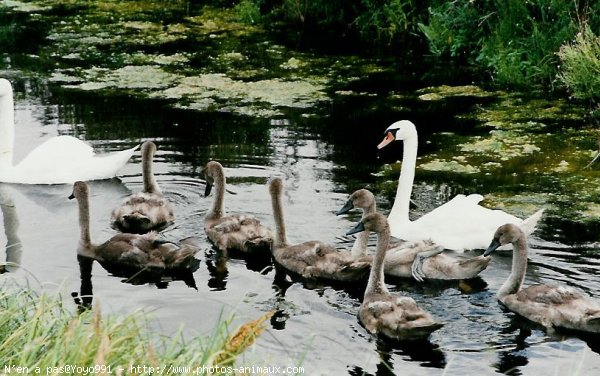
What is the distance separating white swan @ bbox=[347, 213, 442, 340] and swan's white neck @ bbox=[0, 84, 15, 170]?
4848mm

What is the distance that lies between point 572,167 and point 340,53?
6595mm

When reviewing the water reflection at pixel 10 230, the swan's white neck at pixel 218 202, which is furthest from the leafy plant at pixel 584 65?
the water reflection at pixel 10 230

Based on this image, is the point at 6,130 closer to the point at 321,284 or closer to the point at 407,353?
the point at 321,284

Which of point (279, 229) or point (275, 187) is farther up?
point (275, 187)

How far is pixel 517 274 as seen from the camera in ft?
24.2

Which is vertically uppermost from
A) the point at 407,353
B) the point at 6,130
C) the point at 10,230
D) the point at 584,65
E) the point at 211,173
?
the point at 584,65

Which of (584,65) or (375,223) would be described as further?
(584,65)

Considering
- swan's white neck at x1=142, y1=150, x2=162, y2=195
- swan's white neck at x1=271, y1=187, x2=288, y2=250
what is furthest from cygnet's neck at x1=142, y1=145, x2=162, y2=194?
swan's white neck at x1=271, y1=187, x2=288, y2=250

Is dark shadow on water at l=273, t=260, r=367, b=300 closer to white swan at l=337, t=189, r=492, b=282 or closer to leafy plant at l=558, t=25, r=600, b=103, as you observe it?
white swan at l=337, t=189, r=492, b=282

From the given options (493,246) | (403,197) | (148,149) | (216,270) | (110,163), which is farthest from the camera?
(110,163)

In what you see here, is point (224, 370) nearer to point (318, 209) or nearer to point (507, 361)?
point (507, 361)

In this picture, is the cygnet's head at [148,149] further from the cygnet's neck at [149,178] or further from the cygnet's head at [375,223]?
the cygnet's head at [375,223]

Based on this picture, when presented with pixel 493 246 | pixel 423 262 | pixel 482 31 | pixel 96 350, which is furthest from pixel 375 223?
pixel 482 31

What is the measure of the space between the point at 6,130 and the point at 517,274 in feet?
19.8
